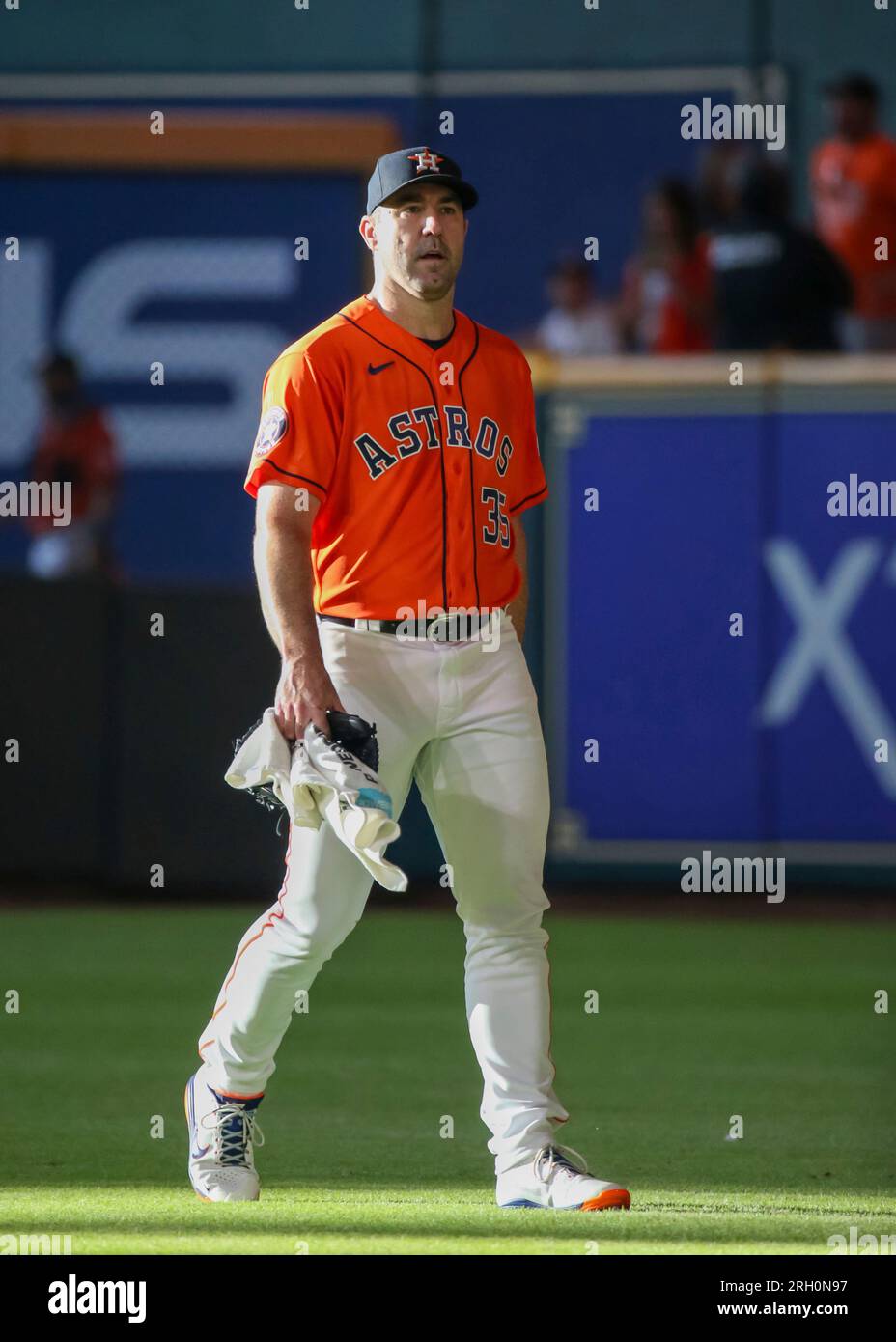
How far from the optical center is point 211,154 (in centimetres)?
1642

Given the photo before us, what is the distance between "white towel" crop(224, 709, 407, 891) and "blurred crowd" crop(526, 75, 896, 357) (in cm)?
842

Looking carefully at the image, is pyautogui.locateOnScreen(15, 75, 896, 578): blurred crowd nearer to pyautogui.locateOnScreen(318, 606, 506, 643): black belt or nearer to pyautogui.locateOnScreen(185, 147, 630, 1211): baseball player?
pyautogui.locateOnScreen(185, 147, 630, 1211): baseball player

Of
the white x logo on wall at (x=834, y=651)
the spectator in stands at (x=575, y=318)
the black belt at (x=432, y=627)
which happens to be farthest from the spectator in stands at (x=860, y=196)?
the black belt at (x=432, y=627)

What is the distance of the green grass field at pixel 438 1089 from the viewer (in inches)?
212

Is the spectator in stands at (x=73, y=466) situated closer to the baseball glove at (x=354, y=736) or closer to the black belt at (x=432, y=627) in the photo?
the black belt at (x=432, y=627)

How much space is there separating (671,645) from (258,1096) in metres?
7.69

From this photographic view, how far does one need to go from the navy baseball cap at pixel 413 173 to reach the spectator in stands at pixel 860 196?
330 inches

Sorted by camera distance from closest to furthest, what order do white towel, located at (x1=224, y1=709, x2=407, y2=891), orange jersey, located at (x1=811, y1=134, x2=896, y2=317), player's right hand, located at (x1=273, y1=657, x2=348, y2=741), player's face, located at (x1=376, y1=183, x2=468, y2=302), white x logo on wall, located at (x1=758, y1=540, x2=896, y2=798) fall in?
white towel, located at (x1=224, y1=709, x2=407, y2=891) → player's right hand, located at (x1=273, y1=657, x2=348, y2=741) → player's face, located at (x1=376, y1=183, x2=468, y2=302) → white x logo on wall, located at (x1=758, y1=540, x2=896, y2=798) → orange jersey, located at (x1=811, y1=134, x2=896, y2=317)

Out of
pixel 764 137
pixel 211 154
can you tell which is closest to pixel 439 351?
pixel 764 137

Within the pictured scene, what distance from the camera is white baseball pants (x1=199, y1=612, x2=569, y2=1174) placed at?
18.7 ft

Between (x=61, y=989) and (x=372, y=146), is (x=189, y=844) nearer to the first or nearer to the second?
(x=61, y=989)

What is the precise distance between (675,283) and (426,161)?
972cm

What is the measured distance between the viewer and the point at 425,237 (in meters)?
5.79

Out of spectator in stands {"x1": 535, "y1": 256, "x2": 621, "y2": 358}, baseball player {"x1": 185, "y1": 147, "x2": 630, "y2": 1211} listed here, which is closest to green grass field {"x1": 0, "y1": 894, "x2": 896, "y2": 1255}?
baseball player {"x1": 185, "y1": 147, "x2": 630, "y2": 1211}
